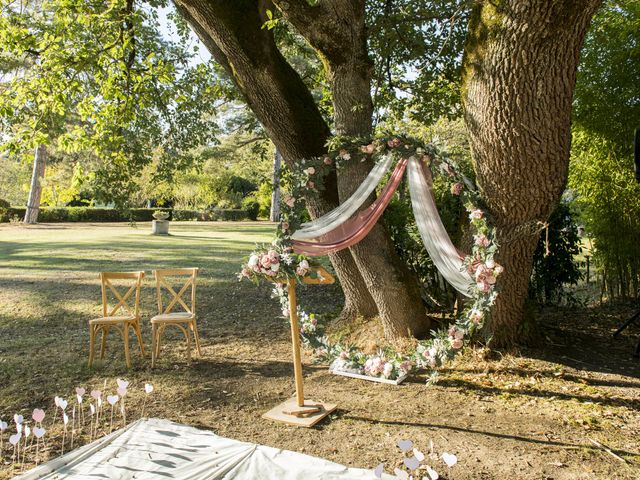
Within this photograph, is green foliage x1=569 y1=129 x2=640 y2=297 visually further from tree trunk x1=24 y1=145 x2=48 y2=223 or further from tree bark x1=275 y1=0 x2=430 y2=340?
tree trunk x1=24 y1=145 x2=48 y2=223

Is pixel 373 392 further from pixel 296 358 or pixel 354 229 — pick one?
pixel 354 229

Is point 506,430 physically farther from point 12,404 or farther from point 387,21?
point 387,21

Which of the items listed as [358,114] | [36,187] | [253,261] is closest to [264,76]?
[358,114]

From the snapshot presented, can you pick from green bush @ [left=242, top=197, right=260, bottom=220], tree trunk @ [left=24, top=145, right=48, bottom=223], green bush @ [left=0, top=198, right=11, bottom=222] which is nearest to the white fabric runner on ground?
tree trunk @ [left=24, top=145, right=48, bottom=223]

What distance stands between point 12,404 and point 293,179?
3.03m

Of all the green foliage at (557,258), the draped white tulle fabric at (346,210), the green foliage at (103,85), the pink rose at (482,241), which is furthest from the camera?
the green foliage at (557,258)

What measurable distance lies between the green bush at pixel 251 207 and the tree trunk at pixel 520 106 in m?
27.3

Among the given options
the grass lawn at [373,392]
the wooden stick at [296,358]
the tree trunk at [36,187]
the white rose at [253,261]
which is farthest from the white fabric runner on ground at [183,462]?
the tree trunk at [36,187]

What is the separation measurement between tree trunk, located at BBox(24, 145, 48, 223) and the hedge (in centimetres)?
187

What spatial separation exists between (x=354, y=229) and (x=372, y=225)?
0.16 meters

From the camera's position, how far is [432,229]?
4.62 m

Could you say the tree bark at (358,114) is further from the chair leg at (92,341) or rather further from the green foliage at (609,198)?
the green foliage at (609,198)

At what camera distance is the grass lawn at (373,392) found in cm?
332

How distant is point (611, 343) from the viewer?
5887 mm
